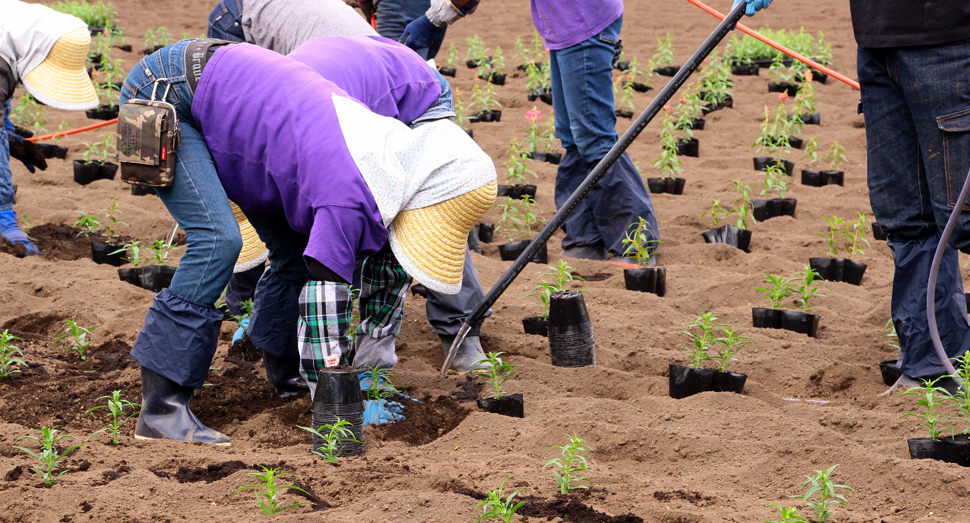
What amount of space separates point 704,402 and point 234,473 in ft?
5.01

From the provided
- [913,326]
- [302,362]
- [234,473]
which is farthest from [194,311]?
[913,326]

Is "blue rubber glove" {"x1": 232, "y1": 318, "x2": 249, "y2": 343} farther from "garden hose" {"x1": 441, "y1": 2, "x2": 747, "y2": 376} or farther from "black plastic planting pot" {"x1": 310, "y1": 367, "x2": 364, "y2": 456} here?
"black plastic planting pot" {"x1": 310, "y1": 367, "x2": 364, "y2": 456}

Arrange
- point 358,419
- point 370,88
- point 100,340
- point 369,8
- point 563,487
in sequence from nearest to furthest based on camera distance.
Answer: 1. point 563,487
2. point 358,419
3. point 370,88
4. point 100,340
5. point 369,8

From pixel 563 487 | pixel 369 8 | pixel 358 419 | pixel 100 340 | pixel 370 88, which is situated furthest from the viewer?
pixel 369 8

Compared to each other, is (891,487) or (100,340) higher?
(891,487)

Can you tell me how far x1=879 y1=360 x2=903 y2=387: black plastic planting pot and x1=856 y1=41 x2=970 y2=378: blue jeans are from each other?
2.8 inches

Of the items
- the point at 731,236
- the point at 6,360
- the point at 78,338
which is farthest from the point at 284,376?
the point at 731,236

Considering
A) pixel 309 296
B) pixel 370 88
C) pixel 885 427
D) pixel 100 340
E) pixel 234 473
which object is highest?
pixel 370 88

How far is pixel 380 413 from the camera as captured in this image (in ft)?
9.89

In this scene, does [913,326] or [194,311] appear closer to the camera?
[194,311]

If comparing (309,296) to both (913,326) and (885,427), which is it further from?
(913,326)

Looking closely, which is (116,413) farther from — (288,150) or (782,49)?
(782,49)

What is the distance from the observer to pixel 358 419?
2.71 metres

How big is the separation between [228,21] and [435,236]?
1914mm
